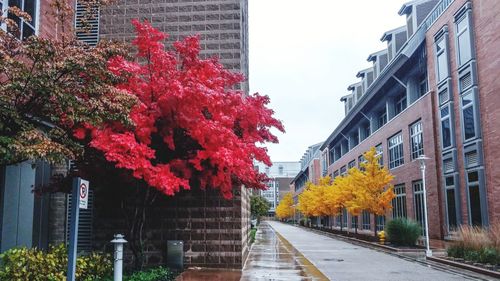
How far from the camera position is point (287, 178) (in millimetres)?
196125

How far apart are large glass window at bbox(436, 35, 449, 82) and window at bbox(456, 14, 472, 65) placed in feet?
4.68

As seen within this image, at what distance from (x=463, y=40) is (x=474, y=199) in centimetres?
878

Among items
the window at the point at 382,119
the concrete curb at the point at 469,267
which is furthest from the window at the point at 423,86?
the concrete curb at the point at 469,267

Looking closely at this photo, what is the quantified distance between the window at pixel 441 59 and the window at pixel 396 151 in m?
8.69

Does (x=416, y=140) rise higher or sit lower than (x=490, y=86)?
lower

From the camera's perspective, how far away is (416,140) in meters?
36.1

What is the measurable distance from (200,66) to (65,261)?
4886 millimetres

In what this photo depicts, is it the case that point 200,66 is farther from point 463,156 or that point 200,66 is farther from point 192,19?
point 463,156

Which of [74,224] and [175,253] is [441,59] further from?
[74,224]

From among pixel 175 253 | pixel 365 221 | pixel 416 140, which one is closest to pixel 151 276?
pixel 175 253

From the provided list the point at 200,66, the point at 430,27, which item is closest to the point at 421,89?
the point at 430,27

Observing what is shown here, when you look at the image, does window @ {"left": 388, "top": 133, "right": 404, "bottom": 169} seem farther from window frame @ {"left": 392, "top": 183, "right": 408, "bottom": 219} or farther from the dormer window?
the dormer window

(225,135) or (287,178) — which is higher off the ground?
(287,178)

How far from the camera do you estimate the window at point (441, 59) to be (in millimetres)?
30453
